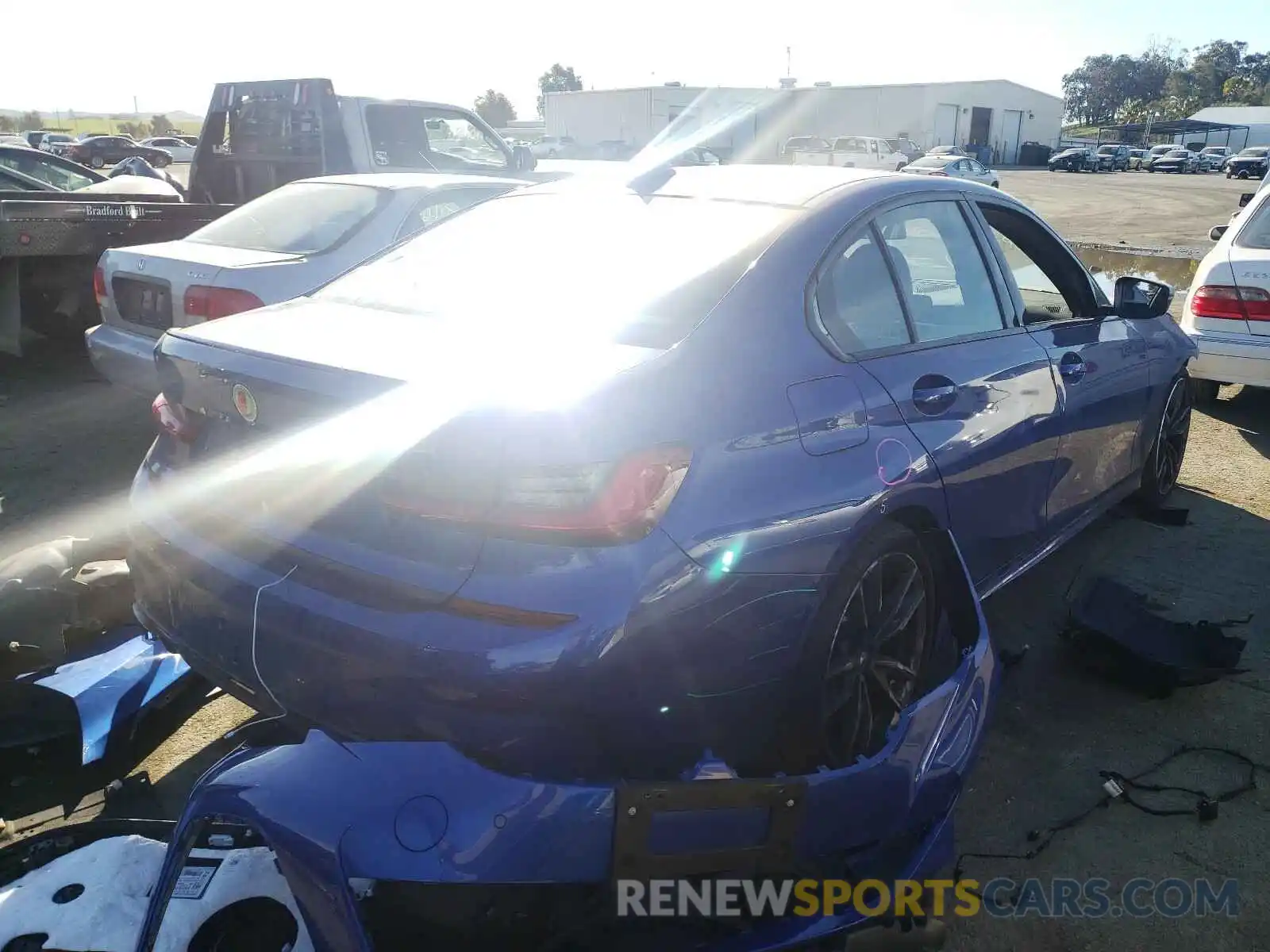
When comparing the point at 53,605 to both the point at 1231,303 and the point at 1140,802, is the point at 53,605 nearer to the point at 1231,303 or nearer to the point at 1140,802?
the point at 1140,802

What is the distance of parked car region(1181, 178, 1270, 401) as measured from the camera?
19.2ft

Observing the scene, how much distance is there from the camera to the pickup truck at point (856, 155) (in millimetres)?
37812

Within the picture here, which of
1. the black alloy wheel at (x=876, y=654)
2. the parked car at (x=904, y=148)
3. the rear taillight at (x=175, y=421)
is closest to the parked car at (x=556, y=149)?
the parked car at (x=904, y=148)

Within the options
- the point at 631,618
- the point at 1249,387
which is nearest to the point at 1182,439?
the point at 1249,387

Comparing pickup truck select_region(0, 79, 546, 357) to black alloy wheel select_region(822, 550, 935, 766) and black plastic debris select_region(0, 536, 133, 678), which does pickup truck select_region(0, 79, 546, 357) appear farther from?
black alloy wheel select_region(822, 550, 935, 766)

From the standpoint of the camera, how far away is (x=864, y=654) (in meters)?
2.44

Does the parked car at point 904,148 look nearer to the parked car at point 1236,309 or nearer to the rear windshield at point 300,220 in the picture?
the parked car at point 1236,309

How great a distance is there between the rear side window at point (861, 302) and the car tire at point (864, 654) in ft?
1.65

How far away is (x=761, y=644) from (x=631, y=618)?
1.29 ft

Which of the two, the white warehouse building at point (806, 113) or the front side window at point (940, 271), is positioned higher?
the white warehouse building at point (806, 113)

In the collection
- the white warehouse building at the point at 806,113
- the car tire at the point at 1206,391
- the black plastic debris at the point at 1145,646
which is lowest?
the black plastic debris at the point at 1145,646

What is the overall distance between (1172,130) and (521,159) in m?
89.5

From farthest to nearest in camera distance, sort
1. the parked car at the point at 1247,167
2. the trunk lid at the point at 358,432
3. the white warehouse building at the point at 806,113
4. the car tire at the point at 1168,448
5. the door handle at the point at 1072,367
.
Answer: the white warehouse building at the point at 806,113 → the parked car at the point at 1247,167 → the car tire at the point at 1168,448 → the door handle at the point at 1072,367 → the trunk lid at the point at 358,432

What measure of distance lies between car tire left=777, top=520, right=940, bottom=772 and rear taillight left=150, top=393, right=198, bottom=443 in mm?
1719
